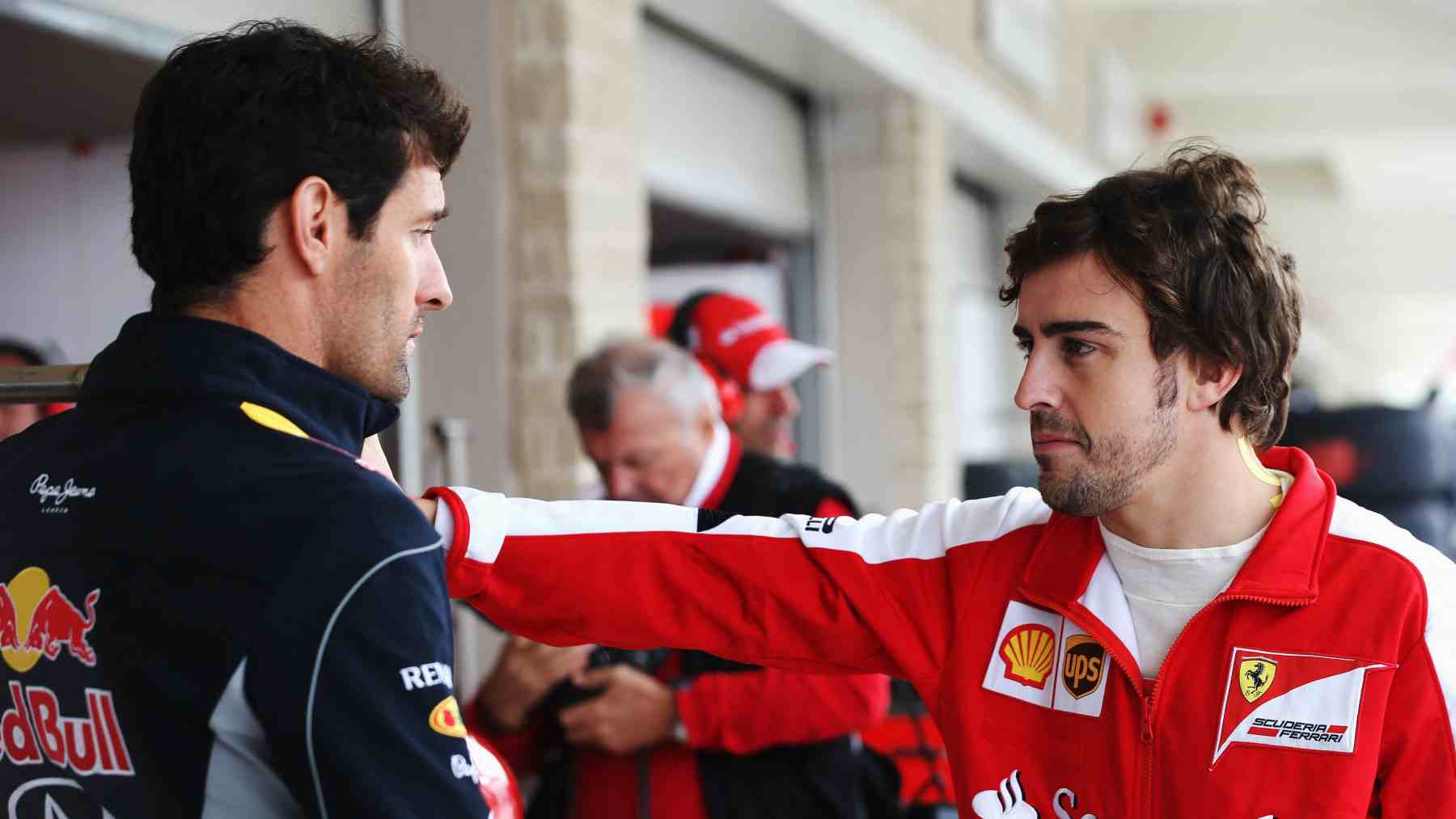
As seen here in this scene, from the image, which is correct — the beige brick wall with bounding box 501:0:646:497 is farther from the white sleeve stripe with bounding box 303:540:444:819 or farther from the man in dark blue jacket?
the white sleeve stripe with bounding box 303:540:444:819

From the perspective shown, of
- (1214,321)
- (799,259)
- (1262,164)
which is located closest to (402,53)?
(1214,321)

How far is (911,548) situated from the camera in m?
1.52

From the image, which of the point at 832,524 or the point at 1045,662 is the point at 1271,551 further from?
the point at 832,524

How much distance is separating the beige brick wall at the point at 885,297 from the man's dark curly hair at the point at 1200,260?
14.1 feet

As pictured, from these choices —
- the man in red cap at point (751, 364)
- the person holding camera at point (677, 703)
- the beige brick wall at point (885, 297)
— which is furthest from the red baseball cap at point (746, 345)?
the beige brick wall at point (885, 297)

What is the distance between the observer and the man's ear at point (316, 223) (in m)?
1.01

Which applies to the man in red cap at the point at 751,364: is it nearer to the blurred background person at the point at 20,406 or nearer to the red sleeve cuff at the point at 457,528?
the blurred background person at the point at 20,406

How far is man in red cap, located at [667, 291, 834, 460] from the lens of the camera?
9.84 feet

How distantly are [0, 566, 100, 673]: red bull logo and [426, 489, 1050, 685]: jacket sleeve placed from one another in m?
0.49

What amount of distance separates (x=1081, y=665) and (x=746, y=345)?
5.57ft

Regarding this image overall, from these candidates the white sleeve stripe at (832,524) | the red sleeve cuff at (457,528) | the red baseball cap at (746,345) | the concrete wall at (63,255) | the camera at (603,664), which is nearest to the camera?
the red sleeve cuff at (457,528)

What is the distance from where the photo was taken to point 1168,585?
141cm

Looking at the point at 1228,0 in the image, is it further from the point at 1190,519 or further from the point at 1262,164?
the point at 1190,519

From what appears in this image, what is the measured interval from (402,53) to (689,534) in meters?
0.60
